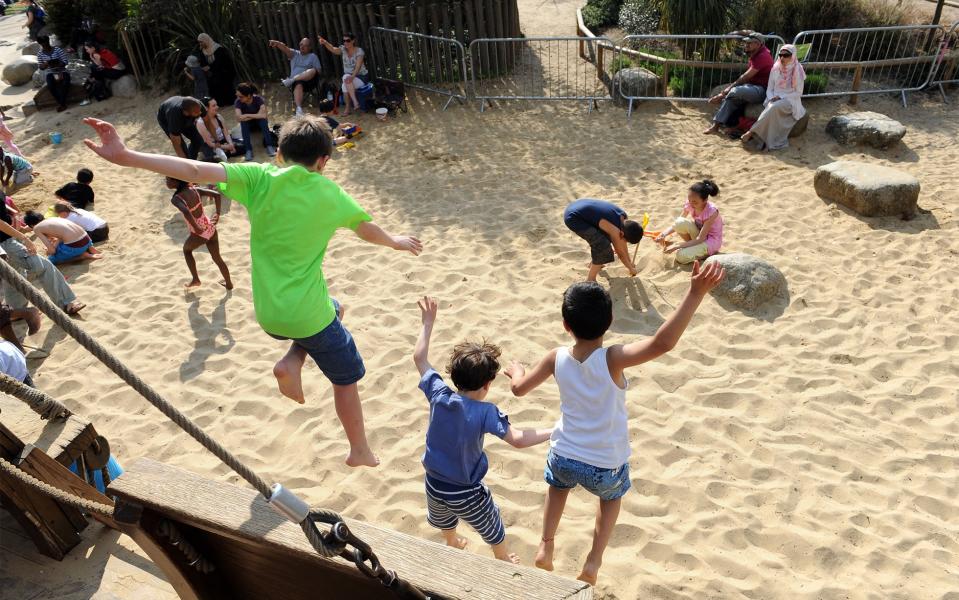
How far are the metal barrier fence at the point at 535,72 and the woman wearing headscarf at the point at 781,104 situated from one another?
2547mm

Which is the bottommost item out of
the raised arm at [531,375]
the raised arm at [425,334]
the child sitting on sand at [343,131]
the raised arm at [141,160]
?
the child sitting on sand at [343,131]

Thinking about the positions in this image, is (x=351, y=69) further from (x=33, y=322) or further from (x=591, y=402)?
(x=591, y=402)

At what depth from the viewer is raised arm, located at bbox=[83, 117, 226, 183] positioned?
240cm

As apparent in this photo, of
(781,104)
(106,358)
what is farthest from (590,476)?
(781,104)

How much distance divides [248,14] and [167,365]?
8.99 metres

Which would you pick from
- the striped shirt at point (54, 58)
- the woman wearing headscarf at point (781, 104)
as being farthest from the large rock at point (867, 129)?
the striped shirt at point (54, 58)

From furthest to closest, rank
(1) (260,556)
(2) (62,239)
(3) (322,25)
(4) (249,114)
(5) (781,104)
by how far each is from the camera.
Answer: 1. (3) (322,25)
2. (4) (249,114)
3. (5) (781,104)
4. (2) (62,239)
5. (1) (260,556)

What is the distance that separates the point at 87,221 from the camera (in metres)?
7.64

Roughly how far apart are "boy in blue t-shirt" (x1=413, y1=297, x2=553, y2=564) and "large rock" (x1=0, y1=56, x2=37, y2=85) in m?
15.3

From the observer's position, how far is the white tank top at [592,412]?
9.41 feet

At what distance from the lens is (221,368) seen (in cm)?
549

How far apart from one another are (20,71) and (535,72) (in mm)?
10894

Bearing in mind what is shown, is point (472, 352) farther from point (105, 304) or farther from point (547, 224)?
point (105, 304)

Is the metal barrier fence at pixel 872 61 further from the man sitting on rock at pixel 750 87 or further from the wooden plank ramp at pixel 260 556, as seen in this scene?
the wooden plank ramp at pixel 260 556
